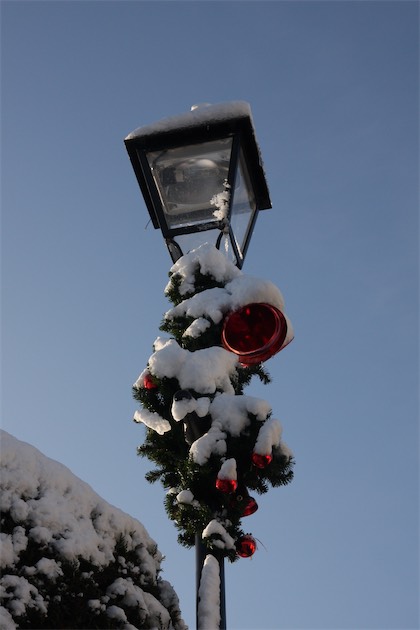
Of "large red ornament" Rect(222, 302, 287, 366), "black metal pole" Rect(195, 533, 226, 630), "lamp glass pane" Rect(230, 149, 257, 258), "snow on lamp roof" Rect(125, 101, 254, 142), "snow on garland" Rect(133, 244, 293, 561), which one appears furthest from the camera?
"lamp glass pane" Rect(230, 149, 257, 258)

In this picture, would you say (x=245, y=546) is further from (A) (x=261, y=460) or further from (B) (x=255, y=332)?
(B) (x=255, y=332)

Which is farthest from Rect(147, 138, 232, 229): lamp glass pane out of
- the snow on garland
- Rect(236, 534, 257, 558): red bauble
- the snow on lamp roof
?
Rect(236, 534, 257, 558): red bauble

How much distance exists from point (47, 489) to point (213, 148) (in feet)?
6.73

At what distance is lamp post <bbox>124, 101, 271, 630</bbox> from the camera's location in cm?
457

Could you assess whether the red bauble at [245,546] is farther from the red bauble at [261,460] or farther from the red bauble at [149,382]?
the red bauble at [149,382]

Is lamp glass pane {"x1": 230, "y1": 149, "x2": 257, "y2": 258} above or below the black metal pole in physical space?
above

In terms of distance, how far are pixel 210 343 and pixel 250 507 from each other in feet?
2.82

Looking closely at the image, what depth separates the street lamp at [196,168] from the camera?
4.57 m

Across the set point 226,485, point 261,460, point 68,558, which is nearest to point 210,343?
point 261,460

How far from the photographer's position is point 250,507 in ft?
12.1

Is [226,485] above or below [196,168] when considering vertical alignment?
below

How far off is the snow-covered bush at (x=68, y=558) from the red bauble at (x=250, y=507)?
57cm

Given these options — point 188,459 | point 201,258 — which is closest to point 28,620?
point 188,459

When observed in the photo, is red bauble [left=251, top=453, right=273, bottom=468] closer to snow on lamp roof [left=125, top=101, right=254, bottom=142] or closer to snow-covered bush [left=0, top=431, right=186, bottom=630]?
snow-covered bush [left=0, top=431, right=186, bottom=630]
